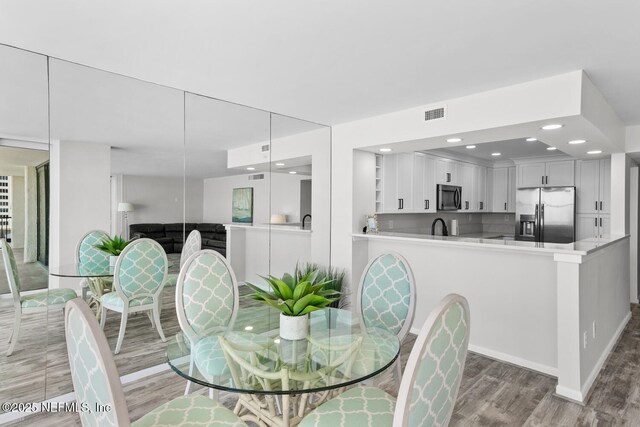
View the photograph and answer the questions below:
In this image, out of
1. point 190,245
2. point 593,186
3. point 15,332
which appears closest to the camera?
point 15,332

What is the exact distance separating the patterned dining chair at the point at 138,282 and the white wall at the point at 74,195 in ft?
0.86

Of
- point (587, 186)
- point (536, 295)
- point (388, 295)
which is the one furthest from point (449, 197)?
point (388, 295)

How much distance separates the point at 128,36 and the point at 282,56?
35.9 inches

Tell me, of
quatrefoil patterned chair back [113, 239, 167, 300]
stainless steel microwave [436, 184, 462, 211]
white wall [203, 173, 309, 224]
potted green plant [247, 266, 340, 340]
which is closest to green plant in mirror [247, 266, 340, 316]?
potted green plant [247, 266, 340, 340]

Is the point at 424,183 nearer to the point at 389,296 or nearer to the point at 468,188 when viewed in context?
the point at 468,188

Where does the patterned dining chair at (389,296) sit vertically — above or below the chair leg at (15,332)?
above

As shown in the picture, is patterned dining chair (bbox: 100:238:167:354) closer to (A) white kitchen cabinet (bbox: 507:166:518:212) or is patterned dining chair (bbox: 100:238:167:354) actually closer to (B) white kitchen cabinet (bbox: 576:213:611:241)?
(B) white kitchen cabinet (bbox: 576:213:611:241)

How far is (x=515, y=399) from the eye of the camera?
8.58 ft

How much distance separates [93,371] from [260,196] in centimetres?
282

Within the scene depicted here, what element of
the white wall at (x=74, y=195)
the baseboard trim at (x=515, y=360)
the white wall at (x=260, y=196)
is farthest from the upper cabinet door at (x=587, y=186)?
the white wall at (x=74, y=195)

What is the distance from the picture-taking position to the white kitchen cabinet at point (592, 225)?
5500 mm

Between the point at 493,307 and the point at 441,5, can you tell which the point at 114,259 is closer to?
the point at 441,5

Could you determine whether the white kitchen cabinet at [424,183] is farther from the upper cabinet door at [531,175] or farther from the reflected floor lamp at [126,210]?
the reflected floor lamp at [126,210]

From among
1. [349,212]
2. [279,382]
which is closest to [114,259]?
[279,382]
